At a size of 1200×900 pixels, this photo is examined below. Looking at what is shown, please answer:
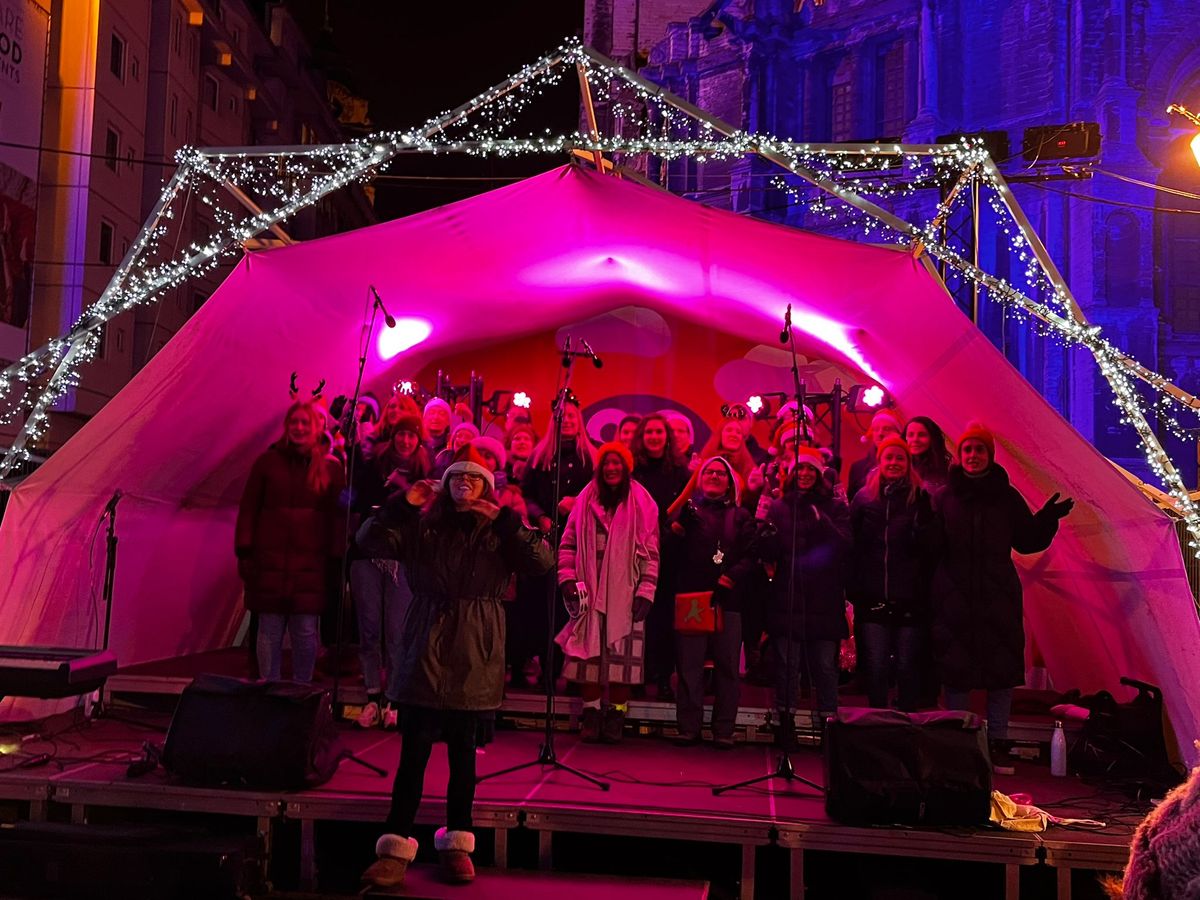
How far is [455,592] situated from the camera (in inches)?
183

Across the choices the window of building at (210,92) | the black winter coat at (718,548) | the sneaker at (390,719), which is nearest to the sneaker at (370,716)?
the sneaker at (390,719)

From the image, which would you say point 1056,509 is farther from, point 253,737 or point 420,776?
point 253,737

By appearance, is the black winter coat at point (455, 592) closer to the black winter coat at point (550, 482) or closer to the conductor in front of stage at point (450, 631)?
the conductor in front of stage at point (450, 631)

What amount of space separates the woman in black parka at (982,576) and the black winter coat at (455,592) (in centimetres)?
251

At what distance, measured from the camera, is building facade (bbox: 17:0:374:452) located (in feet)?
75.4

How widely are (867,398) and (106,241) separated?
20314 millimetres

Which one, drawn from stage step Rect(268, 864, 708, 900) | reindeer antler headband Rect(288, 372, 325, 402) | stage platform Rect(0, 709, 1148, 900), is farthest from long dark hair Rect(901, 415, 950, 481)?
reindeer antler headband Rect(288, 372, 325, 402)

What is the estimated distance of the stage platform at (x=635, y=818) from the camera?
4766 millimetres

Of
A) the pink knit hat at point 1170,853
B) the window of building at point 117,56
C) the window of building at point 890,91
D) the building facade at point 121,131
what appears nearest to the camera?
the pink knit hat at point 1170,853

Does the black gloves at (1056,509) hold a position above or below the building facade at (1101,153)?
below

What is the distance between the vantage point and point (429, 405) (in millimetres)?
8117

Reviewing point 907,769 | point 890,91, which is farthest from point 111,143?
point 907,769

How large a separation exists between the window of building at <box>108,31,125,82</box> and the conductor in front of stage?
23.5 metres

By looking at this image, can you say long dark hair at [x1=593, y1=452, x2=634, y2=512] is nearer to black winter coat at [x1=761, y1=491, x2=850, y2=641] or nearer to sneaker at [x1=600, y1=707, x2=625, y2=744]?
black winter coat at [x1=761, y1=491, x2=850, y2=641]
